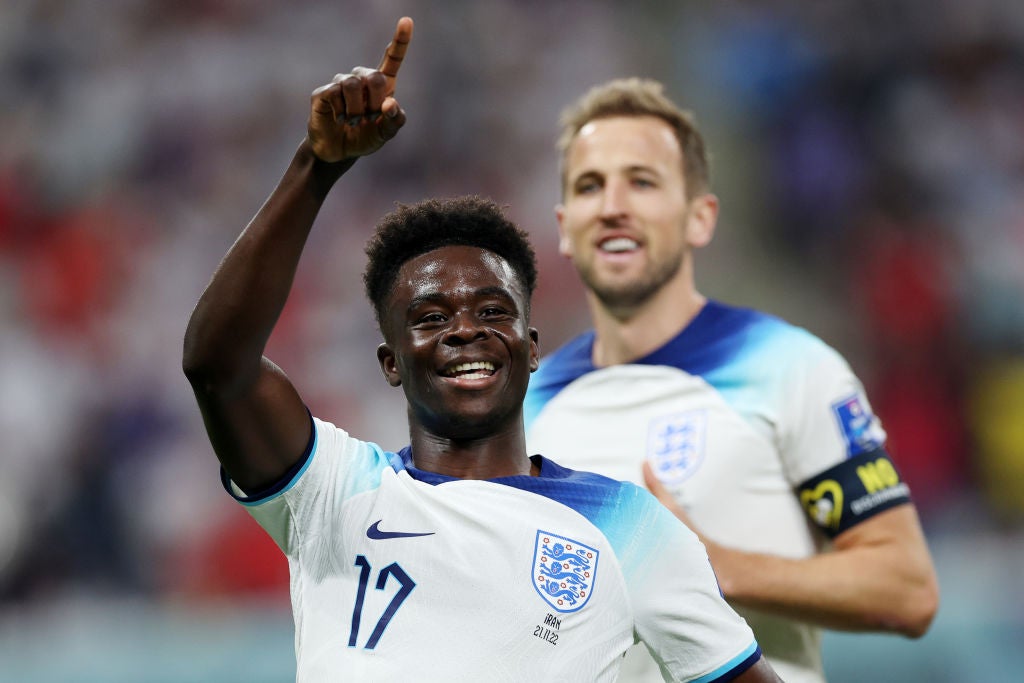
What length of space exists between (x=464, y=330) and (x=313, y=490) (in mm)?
385

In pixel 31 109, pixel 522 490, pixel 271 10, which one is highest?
pixel 271 10

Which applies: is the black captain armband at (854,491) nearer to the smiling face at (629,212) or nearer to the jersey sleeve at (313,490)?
the smiling face at (629,212)

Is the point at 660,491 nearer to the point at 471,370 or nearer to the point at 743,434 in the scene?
the point at 743,434

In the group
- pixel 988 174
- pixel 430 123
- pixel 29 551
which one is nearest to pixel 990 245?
pixel 988 174

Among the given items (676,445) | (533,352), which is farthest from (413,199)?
(533,352)

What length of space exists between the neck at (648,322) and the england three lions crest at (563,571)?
58.4 inches

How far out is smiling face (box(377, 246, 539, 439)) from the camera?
2.18 meters

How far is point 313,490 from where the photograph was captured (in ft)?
6.85

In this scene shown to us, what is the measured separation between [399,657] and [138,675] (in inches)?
167

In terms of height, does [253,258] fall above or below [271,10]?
below

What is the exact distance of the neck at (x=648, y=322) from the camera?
11.7ft

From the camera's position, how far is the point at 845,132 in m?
8.05

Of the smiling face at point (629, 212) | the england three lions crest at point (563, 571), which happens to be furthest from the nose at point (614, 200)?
the england three lions crest at point (563, 571)

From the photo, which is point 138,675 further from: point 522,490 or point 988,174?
point 988,174
